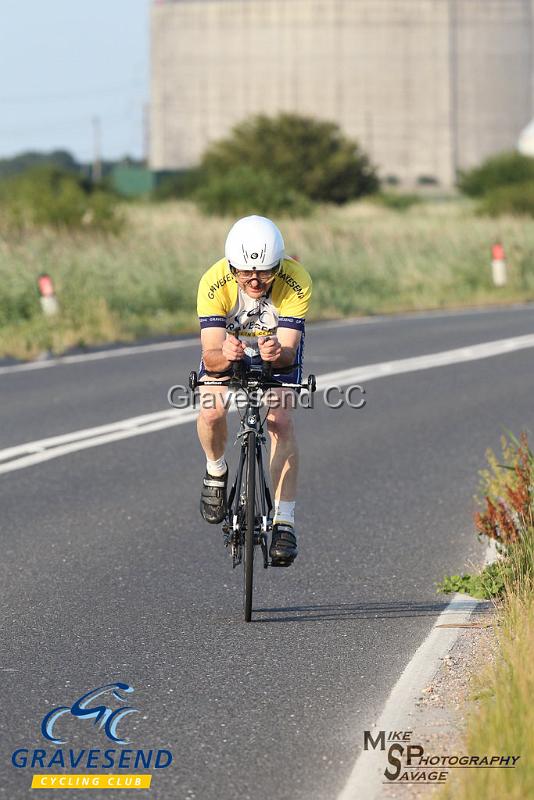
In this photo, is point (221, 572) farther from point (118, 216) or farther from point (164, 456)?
point (118, 216)

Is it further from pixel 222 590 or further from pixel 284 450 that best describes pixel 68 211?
pixel 284 450

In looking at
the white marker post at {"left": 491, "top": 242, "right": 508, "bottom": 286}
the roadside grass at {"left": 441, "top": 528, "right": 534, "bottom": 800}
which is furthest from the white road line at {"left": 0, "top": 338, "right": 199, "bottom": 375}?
the roadside grass at {"left": 441, "top": 528, "right": 534, "bottom": 800}

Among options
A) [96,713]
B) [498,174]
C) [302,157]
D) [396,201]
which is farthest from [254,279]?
[498,174]

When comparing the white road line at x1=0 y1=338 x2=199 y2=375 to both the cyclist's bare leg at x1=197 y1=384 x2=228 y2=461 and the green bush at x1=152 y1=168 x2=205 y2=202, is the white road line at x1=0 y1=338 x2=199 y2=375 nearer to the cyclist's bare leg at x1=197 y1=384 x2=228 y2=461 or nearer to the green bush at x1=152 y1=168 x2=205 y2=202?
the cyclist's bare leg at x1=197 y1=384 x2=228 y2=461

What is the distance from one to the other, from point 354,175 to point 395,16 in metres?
39.4

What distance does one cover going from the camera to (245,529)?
7.25m

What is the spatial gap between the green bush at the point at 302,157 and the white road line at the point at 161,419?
61354 mm


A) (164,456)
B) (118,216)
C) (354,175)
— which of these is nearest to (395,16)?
(354,175)

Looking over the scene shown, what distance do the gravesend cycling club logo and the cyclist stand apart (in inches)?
66.0

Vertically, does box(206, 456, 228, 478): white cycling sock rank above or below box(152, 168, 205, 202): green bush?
below

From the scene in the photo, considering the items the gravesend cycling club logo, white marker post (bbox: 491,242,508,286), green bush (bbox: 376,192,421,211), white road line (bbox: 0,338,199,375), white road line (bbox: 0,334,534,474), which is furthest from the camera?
green bush (bbox: 376,192,421,211)


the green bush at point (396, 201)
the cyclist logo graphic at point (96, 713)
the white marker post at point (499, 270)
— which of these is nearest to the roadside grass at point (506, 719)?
the cyclist logo graphic at point (96, 713)

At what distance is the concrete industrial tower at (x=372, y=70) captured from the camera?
4742 inches

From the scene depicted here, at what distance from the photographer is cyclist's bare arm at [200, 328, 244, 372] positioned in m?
6.89
